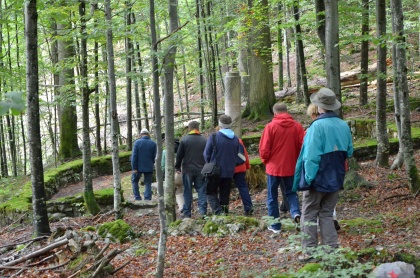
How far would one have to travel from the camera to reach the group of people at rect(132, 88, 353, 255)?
182 inches

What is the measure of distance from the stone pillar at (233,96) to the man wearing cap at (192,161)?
256cm

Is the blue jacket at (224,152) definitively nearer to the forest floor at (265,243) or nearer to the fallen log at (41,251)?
the forest floor at (265,243)

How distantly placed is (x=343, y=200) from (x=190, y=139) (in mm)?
2936

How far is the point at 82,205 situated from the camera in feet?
34.9

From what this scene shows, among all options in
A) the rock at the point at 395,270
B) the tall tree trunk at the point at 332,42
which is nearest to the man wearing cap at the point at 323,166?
the rock at the point at 395,270

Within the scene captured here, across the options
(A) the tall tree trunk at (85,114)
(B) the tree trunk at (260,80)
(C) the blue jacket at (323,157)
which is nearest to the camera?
(C) the blue jacket at (323,157)

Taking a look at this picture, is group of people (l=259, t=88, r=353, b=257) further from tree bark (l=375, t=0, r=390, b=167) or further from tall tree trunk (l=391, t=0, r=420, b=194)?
tree bark (l=375, t=0, r=390, b=167)

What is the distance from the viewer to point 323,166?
4621 mm

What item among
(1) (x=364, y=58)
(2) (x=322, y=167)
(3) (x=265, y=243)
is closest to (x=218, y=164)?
(3) (x=265, y=243)

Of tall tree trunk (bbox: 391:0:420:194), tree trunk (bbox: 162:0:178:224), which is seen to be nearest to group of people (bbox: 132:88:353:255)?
tree trunk (bbox: 162:0:178:224)

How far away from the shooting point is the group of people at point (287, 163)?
4625 millimetres

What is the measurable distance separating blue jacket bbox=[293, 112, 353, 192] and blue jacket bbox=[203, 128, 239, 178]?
271cm

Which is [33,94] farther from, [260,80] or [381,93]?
[260,80]

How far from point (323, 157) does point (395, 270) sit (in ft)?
4.17
